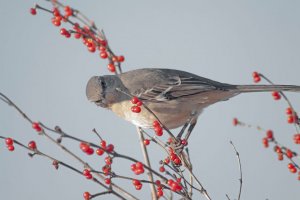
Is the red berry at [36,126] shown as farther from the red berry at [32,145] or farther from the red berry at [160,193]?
the red berry at [160,193]

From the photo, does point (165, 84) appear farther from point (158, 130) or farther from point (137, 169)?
point (137, 169)

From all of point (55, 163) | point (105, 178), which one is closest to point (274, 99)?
point (105, 178)

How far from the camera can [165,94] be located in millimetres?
5633

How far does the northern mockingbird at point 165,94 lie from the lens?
216 inches

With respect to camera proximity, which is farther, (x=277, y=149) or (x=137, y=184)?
(x=137, y=184)

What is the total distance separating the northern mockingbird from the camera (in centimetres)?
548

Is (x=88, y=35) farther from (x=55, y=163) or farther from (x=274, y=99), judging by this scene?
(x=274, y=99)

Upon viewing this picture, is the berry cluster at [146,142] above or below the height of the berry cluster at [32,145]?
above

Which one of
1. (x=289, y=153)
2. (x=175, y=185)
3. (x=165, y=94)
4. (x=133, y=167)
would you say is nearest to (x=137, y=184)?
(x=133, y=167)

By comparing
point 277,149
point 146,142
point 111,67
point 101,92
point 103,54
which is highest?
point 101,92

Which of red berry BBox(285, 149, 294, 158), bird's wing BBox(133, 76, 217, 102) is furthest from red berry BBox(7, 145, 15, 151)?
bird's wing BBox(133, 76, 217, 102)

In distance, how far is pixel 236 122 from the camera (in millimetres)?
3367

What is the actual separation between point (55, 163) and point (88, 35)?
1.30 m

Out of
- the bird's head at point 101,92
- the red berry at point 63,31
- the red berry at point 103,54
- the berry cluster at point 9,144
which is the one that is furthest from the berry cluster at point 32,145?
the bird's head at point 101,92
